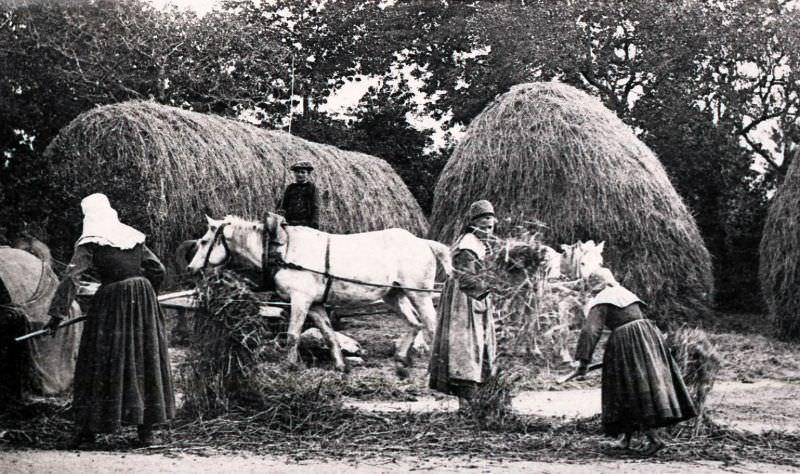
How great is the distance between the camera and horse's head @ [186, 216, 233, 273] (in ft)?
32.0

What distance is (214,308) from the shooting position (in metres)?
6.86

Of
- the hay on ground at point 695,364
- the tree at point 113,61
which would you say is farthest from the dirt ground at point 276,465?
the tree at point 113,61

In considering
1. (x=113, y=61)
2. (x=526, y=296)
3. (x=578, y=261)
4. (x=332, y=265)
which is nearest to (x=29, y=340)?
(x=332, y=265)

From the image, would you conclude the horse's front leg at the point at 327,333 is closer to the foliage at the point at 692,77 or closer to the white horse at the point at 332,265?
the white horse at the point at 332,265

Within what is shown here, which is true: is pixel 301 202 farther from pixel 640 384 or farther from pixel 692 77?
pixel 692 77

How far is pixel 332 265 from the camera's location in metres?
10.1

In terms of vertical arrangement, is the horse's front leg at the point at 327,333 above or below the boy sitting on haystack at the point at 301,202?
below

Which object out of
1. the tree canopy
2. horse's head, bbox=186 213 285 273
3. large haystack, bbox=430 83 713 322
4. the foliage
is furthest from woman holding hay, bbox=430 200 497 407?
the foliage

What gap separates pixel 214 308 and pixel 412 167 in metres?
15.8

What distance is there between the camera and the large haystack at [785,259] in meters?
14.0

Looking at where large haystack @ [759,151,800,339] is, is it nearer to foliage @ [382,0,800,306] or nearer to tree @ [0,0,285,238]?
foliage @ [382,0,800,306]

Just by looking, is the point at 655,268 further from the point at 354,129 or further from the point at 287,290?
the point at 354,129

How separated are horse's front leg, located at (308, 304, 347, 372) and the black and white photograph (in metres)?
0.04

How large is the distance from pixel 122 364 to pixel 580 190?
9.35m
